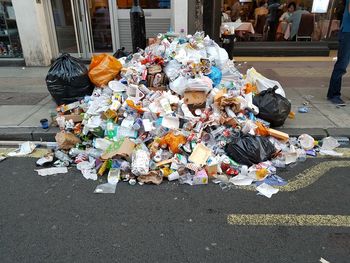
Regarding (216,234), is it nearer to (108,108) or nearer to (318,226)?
(318,226)

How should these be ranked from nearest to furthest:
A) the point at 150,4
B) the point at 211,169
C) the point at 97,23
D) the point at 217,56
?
the point at 211,169, the point at 217,56, the point at 150,4, the point at 97,23

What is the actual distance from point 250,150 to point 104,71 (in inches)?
104

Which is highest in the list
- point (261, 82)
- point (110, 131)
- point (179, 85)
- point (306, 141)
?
point (179, 85)

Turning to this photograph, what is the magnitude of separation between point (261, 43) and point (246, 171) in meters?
7.07

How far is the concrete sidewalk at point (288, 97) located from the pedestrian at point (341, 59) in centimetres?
16

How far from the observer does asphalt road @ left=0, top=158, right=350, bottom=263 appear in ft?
7.66

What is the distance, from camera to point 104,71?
482 cm

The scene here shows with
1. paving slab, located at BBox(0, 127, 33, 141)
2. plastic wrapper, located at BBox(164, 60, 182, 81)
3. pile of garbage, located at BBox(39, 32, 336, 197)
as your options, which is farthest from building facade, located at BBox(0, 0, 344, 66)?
paving slab, located at BBox(0, 127, 33, 141)

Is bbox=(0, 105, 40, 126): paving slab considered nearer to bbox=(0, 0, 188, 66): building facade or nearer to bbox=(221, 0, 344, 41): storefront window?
bbox=(0, 0, 188, 66): building facade

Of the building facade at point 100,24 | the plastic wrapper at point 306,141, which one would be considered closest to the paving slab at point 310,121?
the plastic wrapper at point 306,141

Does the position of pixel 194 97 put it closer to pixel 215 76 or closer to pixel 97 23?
pixel 215 76

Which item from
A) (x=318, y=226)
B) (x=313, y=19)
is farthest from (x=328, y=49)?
(x=318, y=226)

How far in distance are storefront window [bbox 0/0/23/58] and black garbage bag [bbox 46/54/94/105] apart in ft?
14.2

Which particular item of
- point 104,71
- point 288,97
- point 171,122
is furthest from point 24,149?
point 288,97
